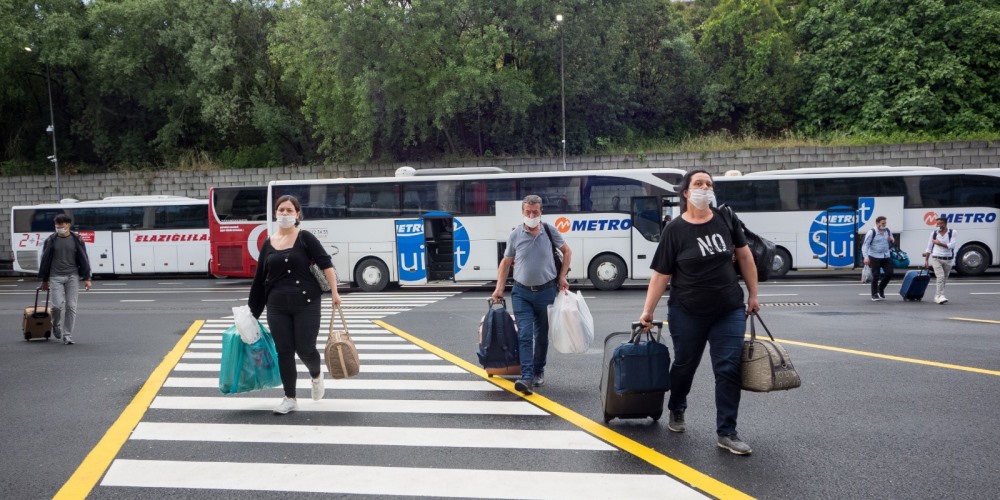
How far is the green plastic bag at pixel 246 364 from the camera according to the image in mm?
6797

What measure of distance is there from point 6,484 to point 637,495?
3.96 m

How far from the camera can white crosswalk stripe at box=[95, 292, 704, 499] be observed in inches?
196

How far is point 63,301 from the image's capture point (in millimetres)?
11711

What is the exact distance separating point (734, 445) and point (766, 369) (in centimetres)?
56

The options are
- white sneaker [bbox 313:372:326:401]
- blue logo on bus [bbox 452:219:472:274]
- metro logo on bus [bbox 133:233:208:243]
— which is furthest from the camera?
metro logo on bus [bbox 133:233:208:243]

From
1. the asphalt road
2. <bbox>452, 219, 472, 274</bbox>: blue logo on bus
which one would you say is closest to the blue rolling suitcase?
the asphalt road

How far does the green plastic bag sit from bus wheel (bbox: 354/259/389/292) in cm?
1499

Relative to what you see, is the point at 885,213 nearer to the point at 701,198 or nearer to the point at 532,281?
the point at 532,281

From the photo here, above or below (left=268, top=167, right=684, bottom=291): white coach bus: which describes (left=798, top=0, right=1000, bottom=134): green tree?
above

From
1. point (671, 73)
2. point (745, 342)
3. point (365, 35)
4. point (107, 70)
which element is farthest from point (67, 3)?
point (745, 342)

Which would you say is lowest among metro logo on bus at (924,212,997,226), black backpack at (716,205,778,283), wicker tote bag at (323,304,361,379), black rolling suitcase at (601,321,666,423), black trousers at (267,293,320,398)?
black rolling suitcase at (601,321,666,423)

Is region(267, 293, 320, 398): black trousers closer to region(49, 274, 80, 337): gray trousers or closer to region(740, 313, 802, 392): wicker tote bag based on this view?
region(740, 313, 802, 392): wicker tote bag

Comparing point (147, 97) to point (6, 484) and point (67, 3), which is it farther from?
point (6, 484)

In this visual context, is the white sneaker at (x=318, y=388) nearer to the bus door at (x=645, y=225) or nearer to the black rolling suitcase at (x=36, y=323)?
the black rolling suitcase at (x=36, y=323)
